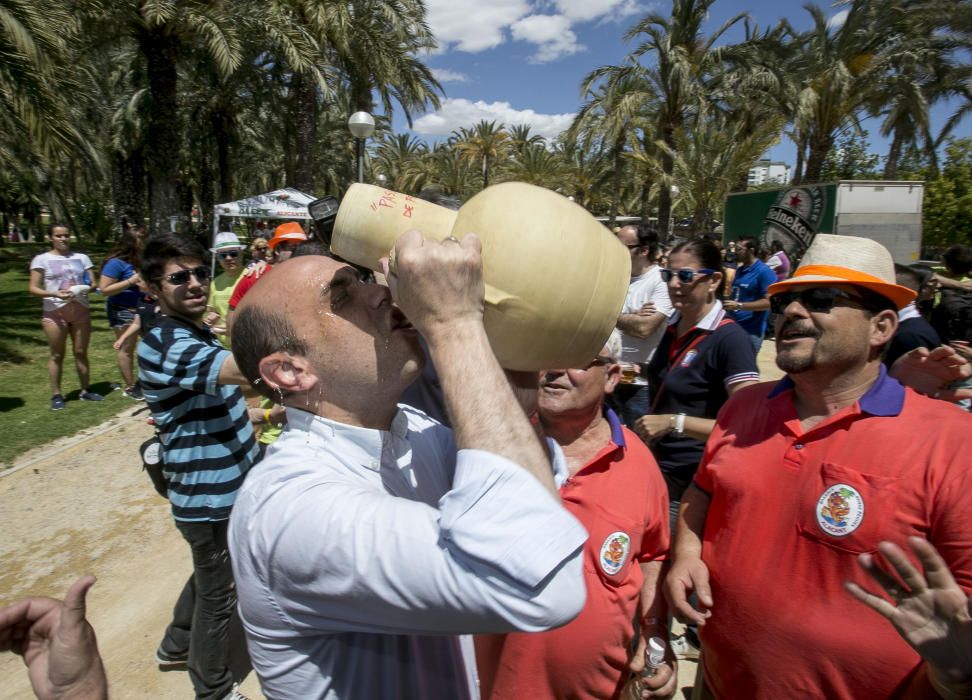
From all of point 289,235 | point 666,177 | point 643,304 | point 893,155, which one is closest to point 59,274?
point 289,235

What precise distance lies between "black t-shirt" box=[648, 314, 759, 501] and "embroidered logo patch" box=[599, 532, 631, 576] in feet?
4.44

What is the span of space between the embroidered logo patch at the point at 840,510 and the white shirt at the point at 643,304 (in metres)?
2.27

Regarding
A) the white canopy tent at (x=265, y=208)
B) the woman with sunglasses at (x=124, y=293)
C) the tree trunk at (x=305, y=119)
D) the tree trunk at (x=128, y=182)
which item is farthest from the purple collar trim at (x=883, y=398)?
the tree trunk at (x=128, y=182)

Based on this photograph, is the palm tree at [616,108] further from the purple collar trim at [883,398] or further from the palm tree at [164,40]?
the purple collar trim at [883,398]

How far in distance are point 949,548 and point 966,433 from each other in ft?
1.15

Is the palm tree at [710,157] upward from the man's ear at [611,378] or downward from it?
upward

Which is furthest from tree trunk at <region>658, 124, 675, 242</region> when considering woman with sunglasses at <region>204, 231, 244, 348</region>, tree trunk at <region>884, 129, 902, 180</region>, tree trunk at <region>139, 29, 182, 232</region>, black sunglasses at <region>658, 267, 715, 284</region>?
black sunglasses at <region>658, 267, 715, 284</region>

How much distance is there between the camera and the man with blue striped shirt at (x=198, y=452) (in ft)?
8.91

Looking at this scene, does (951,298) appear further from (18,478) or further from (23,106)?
(23,106)

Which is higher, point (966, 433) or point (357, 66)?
point (357, 66)

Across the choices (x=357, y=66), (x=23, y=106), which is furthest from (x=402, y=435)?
(x=357, y=66)

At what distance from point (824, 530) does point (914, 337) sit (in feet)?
9.68

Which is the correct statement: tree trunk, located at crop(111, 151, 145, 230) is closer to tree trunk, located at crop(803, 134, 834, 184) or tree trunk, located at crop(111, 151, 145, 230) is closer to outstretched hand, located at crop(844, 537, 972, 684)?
tree trunk, located at crop(803, 134, 834, 184)

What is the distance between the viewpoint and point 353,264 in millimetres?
1525
